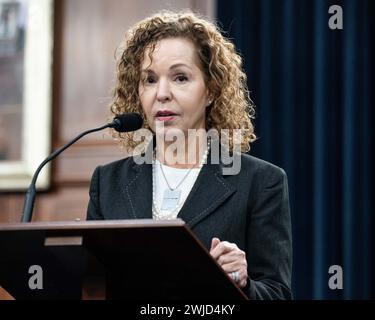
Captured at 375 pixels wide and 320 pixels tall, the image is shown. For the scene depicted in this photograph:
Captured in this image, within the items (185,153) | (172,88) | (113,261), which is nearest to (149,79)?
(172,88)

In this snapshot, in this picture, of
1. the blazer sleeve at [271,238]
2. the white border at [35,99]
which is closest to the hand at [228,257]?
the blazer sleeve at [271,238]

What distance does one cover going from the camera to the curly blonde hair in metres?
2.35

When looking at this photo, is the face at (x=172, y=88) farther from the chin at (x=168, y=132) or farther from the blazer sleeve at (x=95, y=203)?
the blazer sleeve at (x=95, y=203)

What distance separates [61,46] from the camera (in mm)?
4387

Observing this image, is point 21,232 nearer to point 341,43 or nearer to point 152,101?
point 152,101

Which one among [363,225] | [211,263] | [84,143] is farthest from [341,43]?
[211,263]

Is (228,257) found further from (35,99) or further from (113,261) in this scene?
(35,99)

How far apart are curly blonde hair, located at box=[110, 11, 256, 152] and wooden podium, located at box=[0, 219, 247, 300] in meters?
0.80

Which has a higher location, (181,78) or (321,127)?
(181,78)

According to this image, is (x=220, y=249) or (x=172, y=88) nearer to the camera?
(x=220, y=249)

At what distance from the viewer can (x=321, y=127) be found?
145 inches

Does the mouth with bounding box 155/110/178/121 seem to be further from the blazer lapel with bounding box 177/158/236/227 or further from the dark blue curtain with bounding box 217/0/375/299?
the dark blue curtain with bounding box 217/0/375/299

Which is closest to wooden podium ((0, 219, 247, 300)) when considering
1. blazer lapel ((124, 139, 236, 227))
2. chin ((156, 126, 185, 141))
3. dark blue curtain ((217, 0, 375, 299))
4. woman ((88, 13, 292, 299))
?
woman ((88, 13, 292, 299))

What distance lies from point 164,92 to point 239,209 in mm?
371
